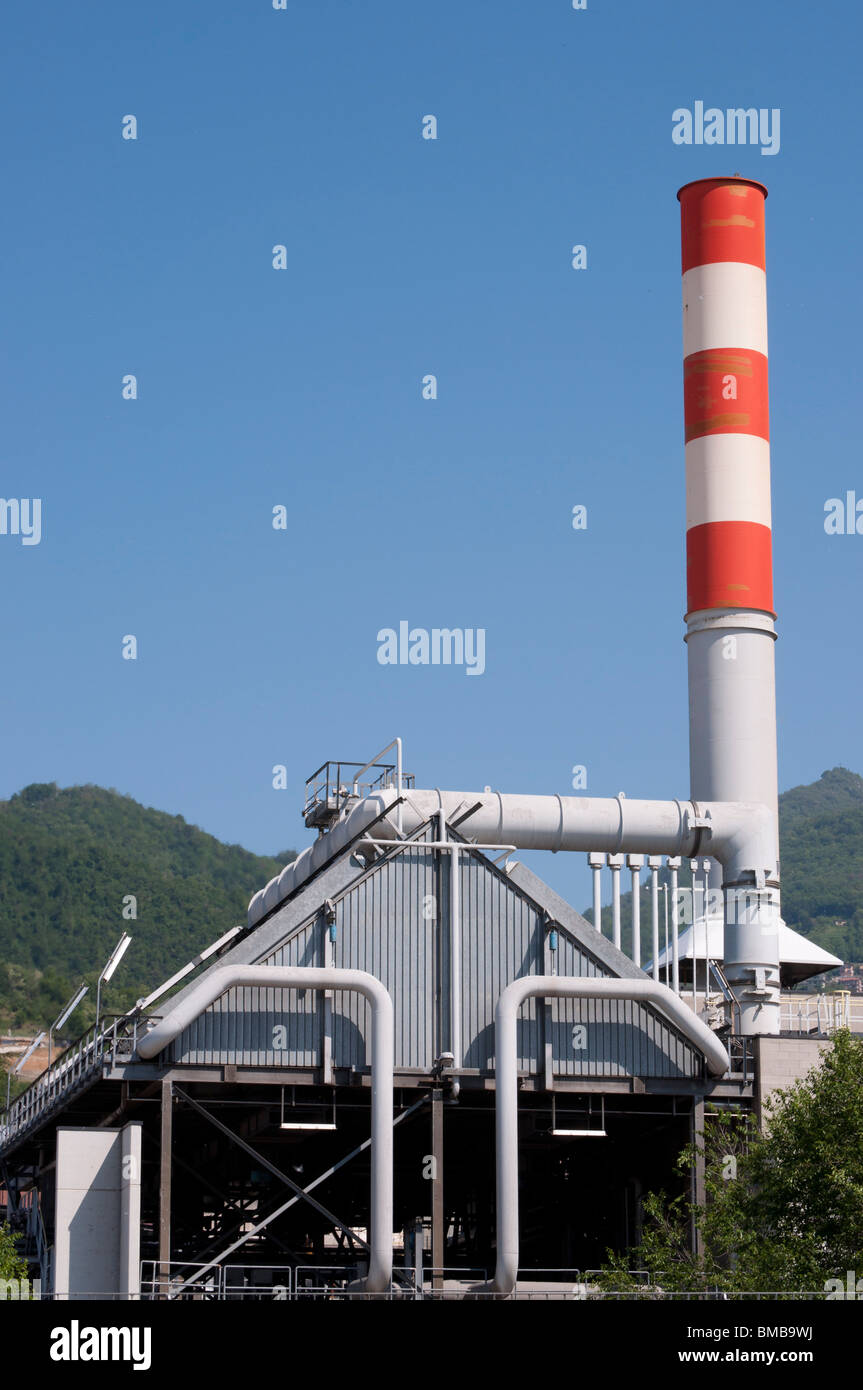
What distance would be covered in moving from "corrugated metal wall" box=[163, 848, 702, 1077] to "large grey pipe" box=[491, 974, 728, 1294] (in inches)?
32.2

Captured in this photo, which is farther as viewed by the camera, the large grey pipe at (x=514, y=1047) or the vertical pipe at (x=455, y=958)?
the vertical pipe at (x=455, y=958)

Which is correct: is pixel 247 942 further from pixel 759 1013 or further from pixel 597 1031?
pixel 759 1013

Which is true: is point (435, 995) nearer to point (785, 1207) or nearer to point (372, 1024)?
point (372, 1024)

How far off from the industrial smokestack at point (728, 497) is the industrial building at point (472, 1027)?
96mm

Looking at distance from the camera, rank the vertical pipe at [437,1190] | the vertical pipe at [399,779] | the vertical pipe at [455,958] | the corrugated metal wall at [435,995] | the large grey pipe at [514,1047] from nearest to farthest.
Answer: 1. the large grey pipe at [514,1047]
2. the vertical pipe at [437,1190]
3. the corrugated metal wall at [435,995]
4. the vertical pipe at [455,958]
5. the vertical pipe at [399,779]

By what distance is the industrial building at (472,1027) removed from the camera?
41.8m

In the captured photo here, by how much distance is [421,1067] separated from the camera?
43625 millimetres

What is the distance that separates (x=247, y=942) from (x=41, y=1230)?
1457cm

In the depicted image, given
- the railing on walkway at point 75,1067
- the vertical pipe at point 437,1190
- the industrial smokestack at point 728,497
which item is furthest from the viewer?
the industrial smokestack at point 728,497

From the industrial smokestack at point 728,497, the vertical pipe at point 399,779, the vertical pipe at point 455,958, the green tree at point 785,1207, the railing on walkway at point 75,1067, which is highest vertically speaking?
the industrial smokestack at point 728,497

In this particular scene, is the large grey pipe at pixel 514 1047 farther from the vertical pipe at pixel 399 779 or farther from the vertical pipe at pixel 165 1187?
the vertical pipe at pixel 165 1187

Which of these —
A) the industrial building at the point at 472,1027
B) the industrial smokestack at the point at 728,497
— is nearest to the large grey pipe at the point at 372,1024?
the industrial building at the point at 472,1027

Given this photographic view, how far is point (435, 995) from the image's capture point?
4403 centimetres
